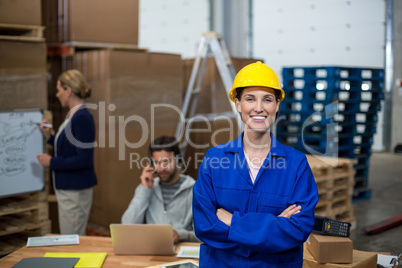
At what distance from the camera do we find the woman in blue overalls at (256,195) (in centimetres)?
207

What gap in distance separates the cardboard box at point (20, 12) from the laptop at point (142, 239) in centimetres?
246

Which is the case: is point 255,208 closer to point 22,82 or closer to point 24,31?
point 22,82

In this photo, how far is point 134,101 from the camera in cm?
545

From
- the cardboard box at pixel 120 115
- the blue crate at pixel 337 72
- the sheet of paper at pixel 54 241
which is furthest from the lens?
the blue crate at pixel 337 72

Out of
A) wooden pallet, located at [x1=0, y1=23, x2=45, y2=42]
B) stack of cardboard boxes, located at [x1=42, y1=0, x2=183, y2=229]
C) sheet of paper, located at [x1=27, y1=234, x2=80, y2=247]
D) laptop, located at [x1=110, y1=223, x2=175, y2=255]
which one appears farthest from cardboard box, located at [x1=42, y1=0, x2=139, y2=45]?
laptop, located at [x1=110, y1=223, x2=175, y2=255]

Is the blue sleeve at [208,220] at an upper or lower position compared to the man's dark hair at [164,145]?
lower

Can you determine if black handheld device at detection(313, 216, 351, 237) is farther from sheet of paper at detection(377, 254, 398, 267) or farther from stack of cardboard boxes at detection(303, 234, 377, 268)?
sheet of paper at detection(377, 254, 398, 267)

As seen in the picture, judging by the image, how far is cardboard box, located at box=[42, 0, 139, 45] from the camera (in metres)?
5.43

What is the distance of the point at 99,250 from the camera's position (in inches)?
123

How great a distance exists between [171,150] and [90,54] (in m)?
2.23

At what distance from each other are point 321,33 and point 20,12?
853 centimetres

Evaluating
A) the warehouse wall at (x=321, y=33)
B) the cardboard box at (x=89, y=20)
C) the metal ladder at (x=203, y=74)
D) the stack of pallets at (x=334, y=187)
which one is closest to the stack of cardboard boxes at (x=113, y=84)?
the cardboard box at (x=89, y=20)

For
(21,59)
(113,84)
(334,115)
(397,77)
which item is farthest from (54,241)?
(397,77)

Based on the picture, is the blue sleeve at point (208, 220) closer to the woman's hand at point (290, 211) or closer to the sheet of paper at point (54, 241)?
the woman's hand at point (290, 211)
